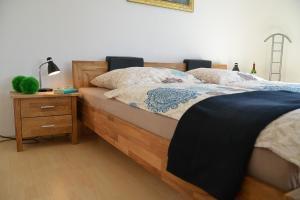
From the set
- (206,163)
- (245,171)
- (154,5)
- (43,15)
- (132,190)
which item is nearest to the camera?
(245,171)

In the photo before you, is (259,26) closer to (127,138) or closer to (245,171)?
(127,138)

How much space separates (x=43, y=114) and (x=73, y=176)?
747mm

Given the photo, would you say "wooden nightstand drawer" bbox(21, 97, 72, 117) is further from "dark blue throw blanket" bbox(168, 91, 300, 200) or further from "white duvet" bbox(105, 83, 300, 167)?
"dark blue throw blanket" bbox(168, 91, 300, 200)

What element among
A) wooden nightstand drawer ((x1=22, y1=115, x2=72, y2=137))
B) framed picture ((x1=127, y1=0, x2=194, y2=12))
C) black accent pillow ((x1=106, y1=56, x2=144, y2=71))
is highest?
framed picture ((x1=127, y1=0, x2=194, y2=12))

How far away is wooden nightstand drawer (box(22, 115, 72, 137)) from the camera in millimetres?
2115

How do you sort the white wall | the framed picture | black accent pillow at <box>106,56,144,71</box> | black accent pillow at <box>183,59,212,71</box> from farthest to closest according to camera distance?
1. black accent pillow at <box>183,59,212,71</box>
2. the framed picture
3. black accent pillow at <box>106,56,144,71</box>
4. the white wall

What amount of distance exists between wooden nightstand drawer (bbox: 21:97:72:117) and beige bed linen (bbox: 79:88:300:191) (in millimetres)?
191

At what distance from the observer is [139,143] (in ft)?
4.96

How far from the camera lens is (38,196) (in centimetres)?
142

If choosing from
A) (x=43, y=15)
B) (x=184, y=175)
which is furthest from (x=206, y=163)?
(x=43, y=15)

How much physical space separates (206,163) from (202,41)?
9.00 feet

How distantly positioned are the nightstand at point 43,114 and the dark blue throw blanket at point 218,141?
1392mm

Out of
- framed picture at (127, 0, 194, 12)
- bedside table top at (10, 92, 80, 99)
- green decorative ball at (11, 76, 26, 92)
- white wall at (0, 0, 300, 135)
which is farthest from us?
framed picture at (127, 0, 194, 12)

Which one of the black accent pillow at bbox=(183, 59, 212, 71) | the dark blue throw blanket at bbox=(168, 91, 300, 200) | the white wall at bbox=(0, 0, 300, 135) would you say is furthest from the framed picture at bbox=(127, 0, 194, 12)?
the dark blue throw blanket at bbox=(168, 91, 300, 200)
